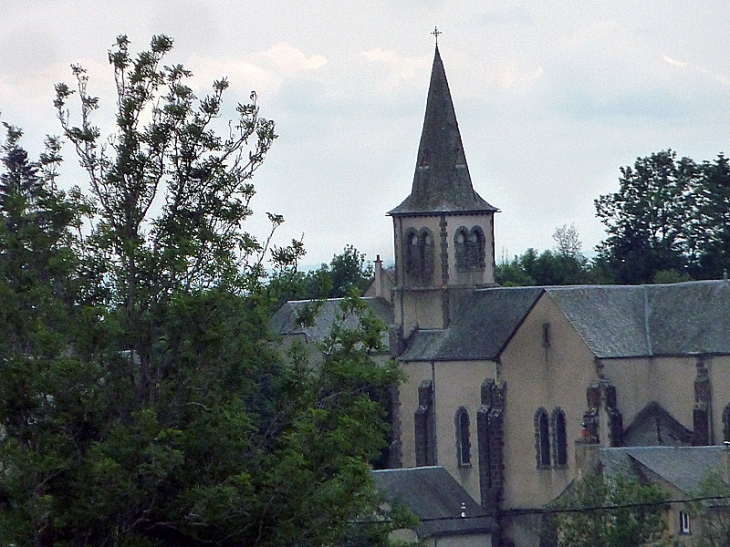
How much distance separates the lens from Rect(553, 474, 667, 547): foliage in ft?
172

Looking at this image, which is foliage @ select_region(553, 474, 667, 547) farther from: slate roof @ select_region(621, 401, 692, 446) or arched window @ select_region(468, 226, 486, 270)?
arched window @ select_region(468, 226, 486, 270)

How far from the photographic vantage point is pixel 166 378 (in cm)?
3119

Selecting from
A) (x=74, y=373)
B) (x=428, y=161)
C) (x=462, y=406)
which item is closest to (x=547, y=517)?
(x=462, y=406)

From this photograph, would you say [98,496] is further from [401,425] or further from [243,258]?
[401,425]

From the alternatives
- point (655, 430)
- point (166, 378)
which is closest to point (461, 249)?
point (655, 430)

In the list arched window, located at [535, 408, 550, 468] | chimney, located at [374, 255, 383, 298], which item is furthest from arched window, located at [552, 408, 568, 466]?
chimney, located at [374, 255, 383, 298]

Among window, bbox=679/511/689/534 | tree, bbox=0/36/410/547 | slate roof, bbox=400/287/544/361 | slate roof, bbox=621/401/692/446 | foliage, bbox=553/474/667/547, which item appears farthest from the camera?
slate roof, bbox=400/287/544/361

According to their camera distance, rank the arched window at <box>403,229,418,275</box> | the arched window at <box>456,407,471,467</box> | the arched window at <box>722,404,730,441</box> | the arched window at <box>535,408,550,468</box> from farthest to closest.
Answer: the arched window at <box>403,229,418,275</box>
the arched window at <box>456,407,471,467</box>
the arched window at <box>535,408,550,468</box>
the arched window at <box>722,404,730,441</box>

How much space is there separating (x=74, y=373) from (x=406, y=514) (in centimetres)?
619

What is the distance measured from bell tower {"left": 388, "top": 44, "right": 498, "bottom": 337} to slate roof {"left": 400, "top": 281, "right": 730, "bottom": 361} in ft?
4.24

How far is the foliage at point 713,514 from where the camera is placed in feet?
174

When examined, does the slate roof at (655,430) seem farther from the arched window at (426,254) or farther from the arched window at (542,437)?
the arched window at (426,254)

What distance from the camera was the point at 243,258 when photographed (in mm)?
32250

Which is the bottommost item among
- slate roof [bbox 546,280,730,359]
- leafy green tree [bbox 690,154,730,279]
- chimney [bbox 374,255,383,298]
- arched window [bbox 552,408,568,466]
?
arched window [bbox 552,408,568,466]
